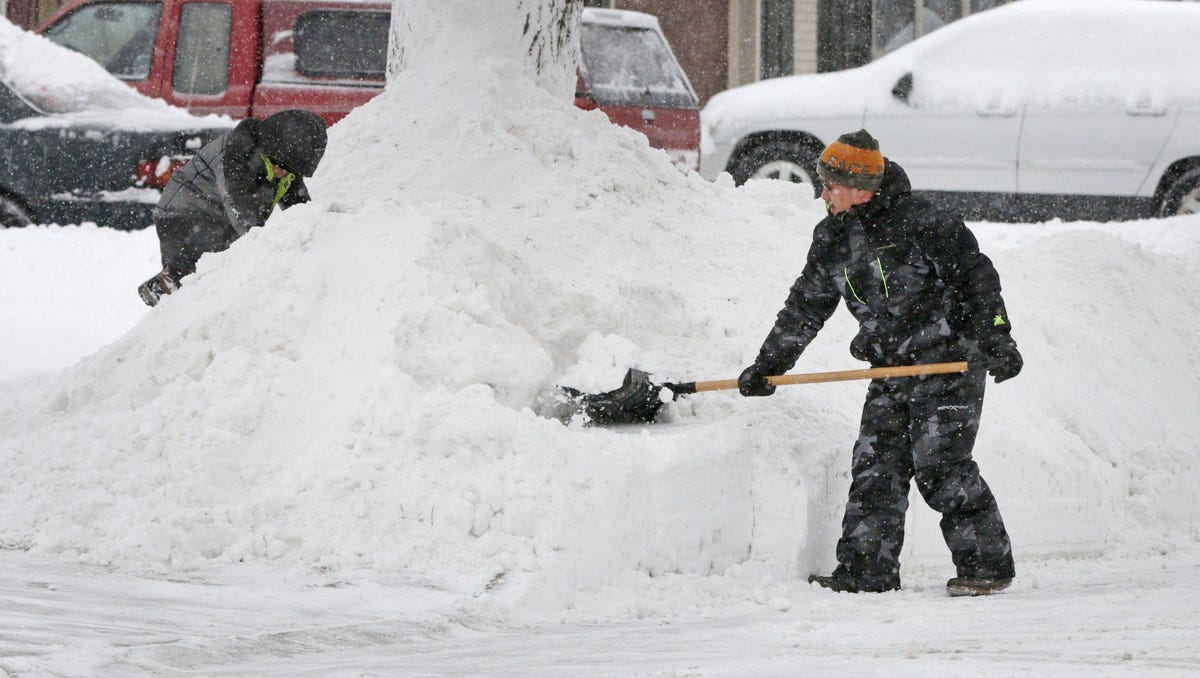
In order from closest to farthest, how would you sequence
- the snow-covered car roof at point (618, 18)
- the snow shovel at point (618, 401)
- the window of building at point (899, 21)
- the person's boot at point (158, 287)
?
the snow shovel at point (618, 401), the person's boot at point (158, 287), the snow-covered car roof at point (618, 18), the window of building at point (899, 21)

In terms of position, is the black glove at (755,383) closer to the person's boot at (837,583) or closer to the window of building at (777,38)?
the person's boot at (837,583)

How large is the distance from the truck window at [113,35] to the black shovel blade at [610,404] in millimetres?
7358

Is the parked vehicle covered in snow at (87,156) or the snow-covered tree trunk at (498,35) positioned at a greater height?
the snow-covered tree trunk at (498,35)

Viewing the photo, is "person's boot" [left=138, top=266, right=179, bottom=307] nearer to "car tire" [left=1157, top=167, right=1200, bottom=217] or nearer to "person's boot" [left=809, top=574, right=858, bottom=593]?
"person's boot" [left=809, top=574, right=858, bottom=593]

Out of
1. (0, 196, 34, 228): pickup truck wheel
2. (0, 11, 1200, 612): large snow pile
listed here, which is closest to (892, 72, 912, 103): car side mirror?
(0, 11, 1200, 612): large snow pile

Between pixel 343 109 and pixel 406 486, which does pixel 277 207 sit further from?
pixel 343 109

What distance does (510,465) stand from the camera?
510 cm

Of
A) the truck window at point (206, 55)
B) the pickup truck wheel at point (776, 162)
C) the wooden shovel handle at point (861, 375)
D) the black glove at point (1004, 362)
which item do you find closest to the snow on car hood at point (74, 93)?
the truck window at point (206, 55)

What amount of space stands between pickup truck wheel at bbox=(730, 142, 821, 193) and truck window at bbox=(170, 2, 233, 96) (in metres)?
3.87

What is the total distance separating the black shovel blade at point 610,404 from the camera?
219 inches

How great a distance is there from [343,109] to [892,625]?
799cm

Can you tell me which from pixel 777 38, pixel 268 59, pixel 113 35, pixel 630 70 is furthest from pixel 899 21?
pixel 113 35

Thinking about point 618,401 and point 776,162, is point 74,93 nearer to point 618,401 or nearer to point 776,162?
point 776,162

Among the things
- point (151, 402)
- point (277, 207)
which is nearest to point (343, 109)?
point (277, 207)
